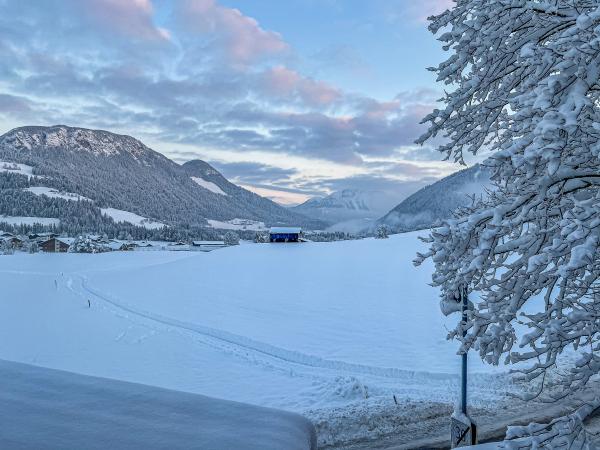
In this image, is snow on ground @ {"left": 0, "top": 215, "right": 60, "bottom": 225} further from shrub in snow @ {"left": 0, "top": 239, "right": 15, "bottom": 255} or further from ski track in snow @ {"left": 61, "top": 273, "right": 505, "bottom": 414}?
ski track in snow @ {"left": 61, "top": 273, "right": 505, "bottom": 414}

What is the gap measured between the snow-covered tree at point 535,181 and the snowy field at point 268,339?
641 centimetres

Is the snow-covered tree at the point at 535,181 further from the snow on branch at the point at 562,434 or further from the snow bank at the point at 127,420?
the snow bank at the point at 127,420

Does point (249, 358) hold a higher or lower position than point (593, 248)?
lower

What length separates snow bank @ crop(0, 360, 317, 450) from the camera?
12.7 ft

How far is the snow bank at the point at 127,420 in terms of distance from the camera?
3871 millimetres

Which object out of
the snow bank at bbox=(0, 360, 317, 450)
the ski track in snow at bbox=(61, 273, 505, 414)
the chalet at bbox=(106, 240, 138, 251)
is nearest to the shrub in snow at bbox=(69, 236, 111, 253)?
the chalet at bbox=(106, 240, 138, 251)

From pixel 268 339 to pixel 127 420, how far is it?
15457mm

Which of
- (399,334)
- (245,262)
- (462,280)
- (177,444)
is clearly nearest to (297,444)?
(177,444)

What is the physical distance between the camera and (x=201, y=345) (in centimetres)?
1877

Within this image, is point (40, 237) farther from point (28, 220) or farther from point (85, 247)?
point (28, 220)

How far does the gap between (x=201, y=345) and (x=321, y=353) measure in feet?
17.7

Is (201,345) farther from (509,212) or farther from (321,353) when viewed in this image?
(509,212)

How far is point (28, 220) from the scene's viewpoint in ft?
545

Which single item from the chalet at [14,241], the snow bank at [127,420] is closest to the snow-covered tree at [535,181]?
the snow bank at [127,420]
